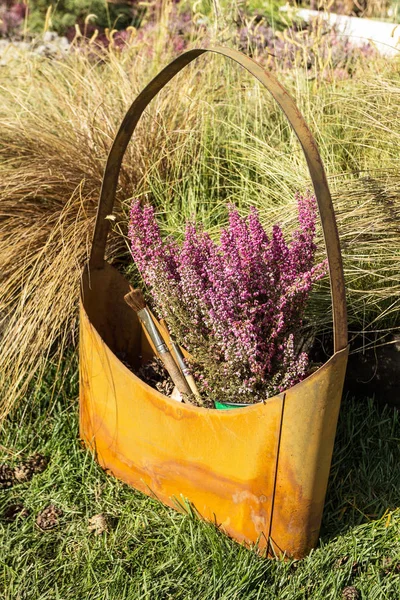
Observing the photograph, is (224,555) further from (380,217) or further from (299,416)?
(380,217)

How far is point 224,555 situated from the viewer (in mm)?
1599

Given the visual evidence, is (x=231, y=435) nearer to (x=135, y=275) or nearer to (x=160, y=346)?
(x=160, y=346)

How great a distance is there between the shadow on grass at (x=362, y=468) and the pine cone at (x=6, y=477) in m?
0.82

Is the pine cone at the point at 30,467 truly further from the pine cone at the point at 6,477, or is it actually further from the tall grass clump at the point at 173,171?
the tall grass clump at the point at 173,171

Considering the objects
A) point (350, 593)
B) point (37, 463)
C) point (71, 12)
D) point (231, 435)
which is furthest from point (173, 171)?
point (71, 12)

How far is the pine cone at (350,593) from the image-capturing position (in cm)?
152

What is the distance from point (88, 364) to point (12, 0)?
4.33 m

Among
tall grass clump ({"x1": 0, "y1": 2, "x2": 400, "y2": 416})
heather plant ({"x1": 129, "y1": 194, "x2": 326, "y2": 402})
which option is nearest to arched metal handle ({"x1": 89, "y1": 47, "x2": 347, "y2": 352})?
heather plant ({"x1": 129, "y1": 194, "x2": 326, "y2": 402})

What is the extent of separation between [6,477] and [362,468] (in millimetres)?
932

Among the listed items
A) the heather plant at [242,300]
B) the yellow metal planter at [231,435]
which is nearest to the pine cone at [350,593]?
the yellow metal planter at [231,435]

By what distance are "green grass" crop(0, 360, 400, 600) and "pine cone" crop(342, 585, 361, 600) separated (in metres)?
0.01

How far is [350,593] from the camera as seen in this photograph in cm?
152

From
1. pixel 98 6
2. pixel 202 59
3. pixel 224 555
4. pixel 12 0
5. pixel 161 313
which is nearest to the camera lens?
pixel 224 555

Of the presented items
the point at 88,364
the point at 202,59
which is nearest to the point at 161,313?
the point at 88,364
